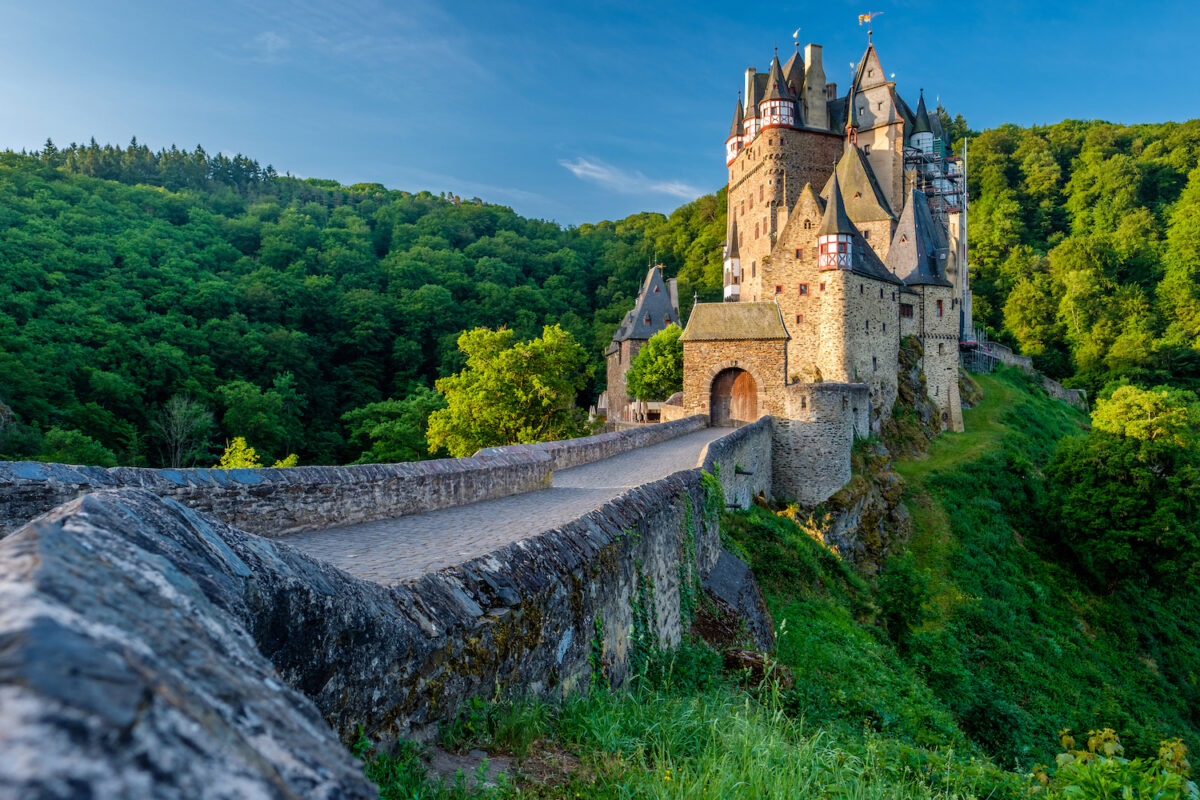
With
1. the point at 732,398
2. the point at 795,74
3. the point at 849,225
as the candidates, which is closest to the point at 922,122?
the point at 795,74

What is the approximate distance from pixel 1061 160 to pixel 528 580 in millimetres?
88300

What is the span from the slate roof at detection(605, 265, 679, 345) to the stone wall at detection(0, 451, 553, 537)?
131ft

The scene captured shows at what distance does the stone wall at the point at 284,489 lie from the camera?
5105 mm

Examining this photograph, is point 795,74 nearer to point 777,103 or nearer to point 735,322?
point 777,103

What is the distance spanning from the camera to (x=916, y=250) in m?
34.1

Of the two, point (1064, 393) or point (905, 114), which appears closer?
point (905, 114)

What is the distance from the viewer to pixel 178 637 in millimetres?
1302

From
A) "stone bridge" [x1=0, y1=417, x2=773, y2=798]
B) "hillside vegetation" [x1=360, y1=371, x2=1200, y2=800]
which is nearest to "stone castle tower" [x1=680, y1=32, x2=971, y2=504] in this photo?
"hillside vegetation" [x1=360, y1=371, x2=1200, y2=800]

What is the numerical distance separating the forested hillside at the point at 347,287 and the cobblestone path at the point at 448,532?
32408 mm

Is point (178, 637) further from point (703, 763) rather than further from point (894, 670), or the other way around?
point (894, 670)

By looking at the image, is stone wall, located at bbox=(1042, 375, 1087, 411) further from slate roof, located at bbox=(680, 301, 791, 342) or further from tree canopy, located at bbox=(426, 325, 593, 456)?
tree canopy, located at bbox=(426, 325, 593, 456)

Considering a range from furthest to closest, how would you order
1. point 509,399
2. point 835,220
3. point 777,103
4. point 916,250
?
1. point 777,103
2. point 916,250
3. point 509,399
4. point 835,220

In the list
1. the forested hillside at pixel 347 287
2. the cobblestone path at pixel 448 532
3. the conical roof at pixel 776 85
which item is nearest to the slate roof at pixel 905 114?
the conical roof at pixel 776 85

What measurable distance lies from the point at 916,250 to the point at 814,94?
1577cm
